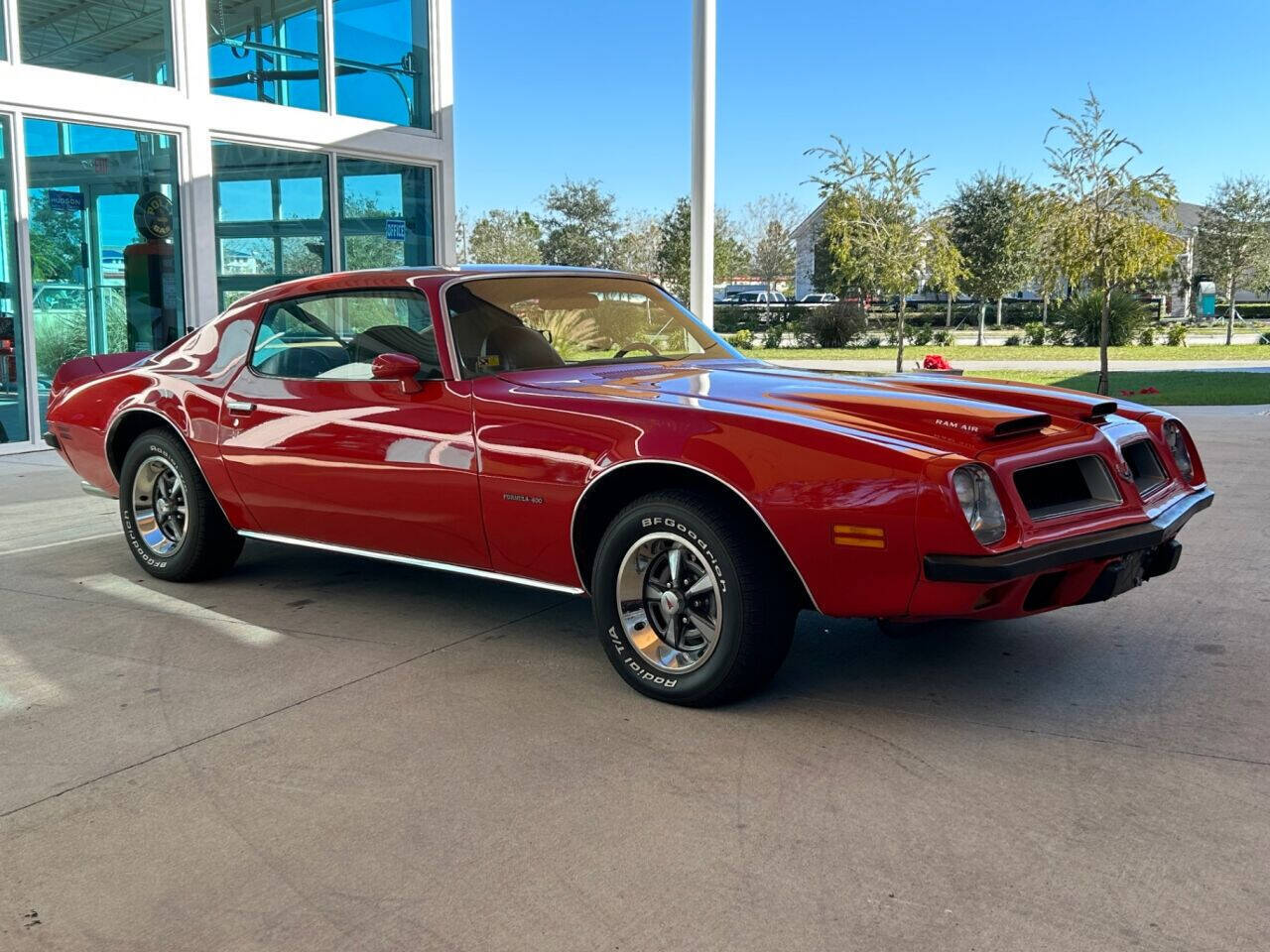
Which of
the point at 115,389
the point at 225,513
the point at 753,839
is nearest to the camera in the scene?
the point at 753,839

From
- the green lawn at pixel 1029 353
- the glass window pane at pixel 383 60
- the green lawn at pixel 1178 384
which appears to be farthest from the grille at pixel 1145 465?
the green lawn at pixel 1029 353

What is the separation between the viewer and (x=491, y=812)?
10.3 feet

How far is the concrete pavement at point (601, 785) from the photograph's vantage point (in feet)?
8.54

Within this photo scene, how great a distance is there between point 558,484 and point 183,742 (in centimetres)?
143

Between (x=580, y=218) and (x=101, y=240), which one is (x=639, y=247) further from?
(x=101, y=240)

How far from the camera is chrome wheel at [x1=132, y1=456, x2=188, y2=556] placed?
5617mm

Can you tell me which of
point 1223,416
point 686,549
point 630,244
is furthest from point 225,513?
point 630,244

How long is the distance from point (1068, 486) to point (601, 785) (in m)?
1.74

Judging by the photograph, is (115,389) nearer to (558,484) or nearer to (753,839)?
(558,484)

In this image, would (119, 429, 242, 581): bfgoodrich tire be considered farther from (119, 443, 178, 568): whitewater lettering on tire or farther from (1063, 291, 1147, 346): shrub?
Result: (1063, 291, 1147, 346): shrub

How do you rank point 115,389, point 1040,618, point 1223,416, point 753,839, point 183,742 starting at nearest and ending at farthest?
point 753,839 → point 183,742 → point 1040,618 → point 115,389 → point 1223,416

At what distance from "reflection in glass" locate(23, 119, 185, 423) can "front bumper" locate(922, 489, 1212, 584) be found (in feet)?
31.9

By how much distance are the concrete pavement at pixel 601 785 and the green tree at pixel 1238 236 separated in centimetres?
3321

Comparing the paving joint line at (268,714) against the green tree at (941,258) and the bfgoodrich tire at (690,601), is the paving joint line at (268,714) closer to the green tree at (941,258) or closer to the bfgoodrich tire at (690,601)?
the bfgoodrich tire at (690,601)
